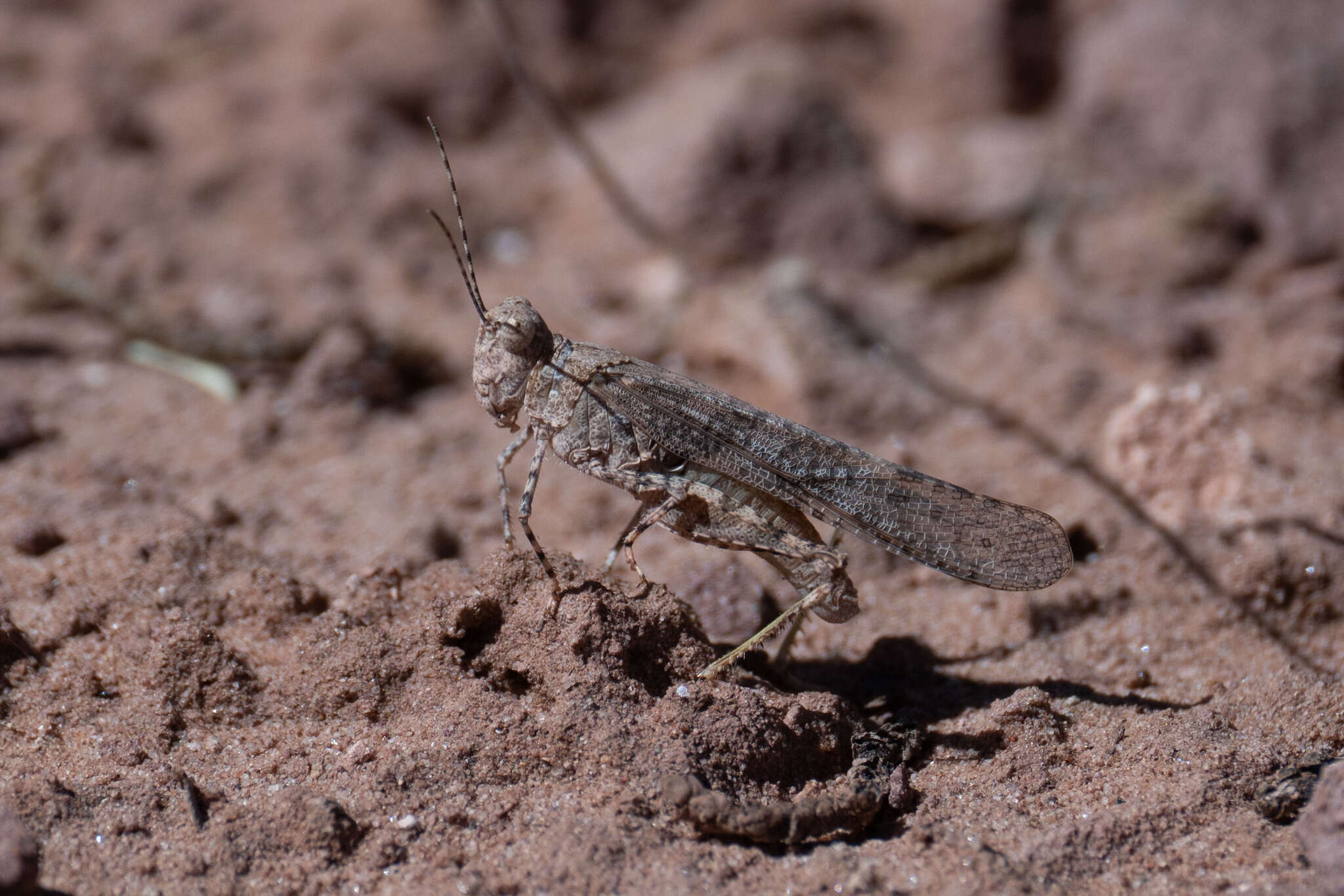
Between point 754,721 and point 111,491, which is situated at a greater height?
point 111,491

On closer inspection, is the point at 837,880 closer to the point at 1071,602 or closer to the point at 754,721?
the point at 754,721

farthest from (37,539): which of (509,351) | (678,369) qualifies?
(678,369)

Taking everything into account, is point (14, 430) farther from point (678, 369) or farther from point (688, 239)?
point (688, 239)

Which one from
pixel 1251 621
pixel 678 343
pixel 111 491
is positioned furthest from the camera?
pixel 678 343

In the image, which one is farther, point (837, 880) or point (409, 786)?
point (409, 786)

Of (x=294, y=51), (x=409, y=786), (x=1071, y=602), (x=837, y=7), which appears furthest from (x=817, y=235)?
(x=409, y=786)

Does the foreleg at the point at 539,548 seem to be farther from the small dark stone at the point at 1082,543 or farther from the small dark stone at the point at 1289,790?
the small dark stone at the point at 1082,543
